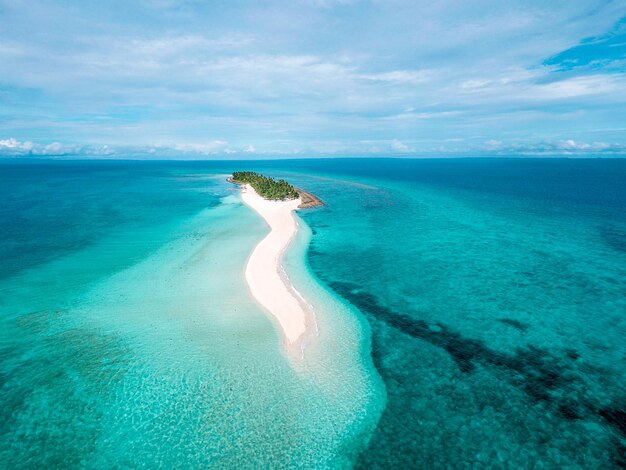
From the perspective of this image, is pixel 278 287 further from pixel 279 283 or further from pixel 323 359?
pixel 323 359

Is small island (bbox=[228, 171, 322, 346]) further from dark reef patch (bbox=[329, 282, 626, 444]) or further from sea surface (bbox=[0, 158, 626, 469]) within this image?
dark reef patch (bbox=[329, 282, 626, 444])

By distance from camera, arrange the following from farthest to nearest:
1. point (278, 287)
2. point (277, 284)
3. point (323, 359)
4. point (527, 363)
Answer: point (277, 284)
point (278, 287)
point (323, 359)
point (527, 363)

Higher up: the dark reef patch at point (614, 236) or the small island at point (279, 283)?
the small island at point (279, 283)

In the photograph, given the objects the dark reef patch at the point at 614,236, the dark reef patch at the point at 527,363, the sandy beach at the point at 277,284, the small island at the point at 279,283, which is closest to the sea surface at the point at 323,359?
the dark reef patch at the point at 527,363

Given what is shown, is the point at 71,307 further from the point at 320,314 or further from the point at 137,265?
the point at 320,314

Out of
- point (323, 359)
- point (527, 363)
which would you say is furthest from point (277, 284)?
point (527, 363)

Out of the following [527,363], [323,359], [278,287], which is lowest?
[527,363]

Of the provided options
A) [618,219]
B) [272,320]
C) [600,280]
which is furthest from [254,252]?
[618,219]

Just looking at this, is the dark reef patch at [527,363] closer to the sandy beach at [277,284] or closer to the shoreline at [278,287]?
the shoreline at [278,287]
